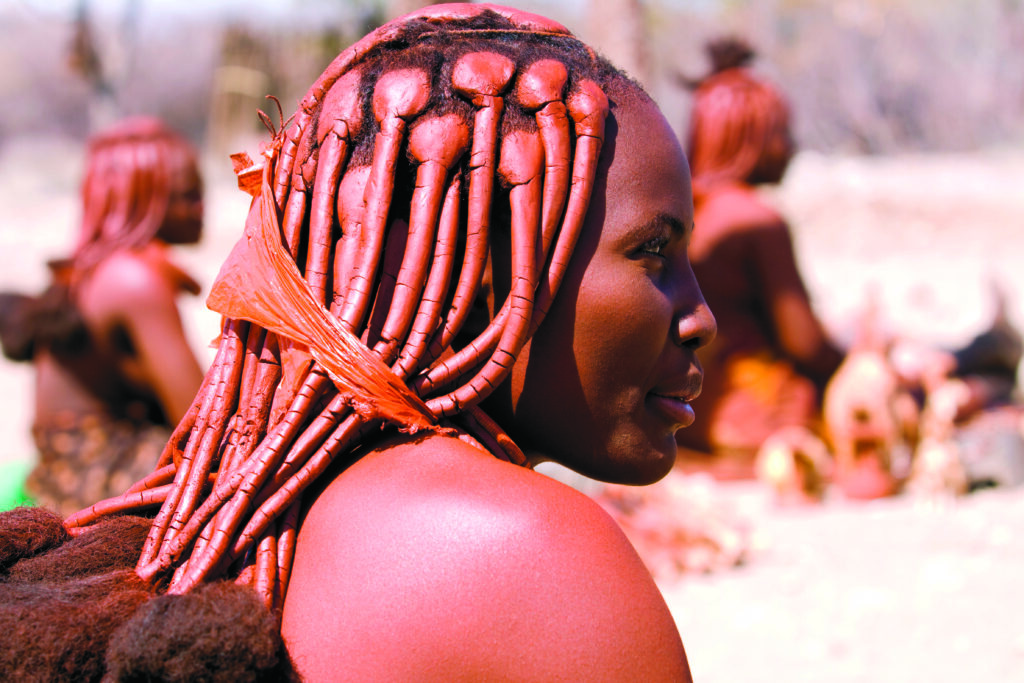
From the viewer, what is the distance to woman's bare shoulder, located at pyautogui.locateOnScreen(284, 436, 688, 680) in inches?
48.1

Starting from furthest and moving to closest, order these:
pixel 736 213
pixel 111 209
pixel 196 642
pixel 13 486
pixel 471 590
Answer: pixel 736 213 < pixel 13 486 < pixel 111 209 < pixel 471 590 < pixel 196 642

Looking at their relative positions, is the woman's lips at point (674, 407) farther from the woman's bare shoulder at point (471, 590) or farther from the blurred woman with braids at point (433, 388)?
the woman's bare shoulder at point (471, 590)

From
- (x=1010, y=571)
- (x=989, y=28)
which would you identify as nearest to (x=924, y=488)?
(x=1010, y=571)

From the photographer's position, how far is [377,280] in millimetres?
1471

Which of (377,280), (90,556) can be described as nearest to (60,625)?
(90,556)

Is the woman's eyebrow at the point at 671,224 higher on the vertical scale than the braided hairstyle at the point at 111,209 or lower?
higher

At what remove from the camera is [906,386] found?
6469 millimetres

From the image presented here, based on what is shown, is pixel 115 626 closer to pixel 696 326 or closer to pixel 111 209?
pixel 696 326

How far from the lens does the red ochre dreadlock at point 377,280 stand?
1.37 m

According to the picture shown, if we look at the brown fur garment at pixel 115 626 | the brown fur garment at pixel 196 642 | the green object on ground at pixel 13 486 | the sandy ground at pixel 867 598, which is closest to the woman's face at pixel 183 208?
the green object on ground at pixel 13 486

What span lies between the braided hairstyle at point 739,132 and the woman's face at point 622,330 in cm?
498

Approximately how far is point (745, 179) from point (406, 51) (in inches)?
210

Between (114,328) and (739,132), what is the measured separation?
3964 mm

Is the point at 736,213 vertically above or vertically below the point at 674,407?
below
